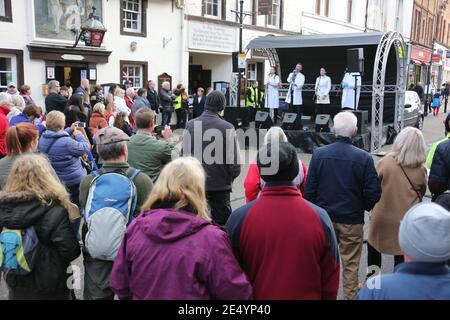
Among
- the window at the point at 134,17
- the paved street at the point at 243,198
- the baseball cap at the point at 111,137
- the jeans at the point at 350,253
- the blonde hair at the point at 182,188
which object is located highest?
the window at the point at 134,17

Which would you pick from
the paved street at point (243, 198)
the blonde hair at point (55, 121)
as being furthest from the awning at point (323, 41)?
the blonde hair at point (55, 121)

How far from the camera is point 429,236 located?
1931 millimetres

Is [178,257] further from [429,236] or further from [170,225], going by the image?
[429,236]

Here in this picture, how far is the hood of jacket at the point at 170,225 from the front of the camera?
85.0 inches

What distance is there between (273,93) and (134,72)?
16.8 ft

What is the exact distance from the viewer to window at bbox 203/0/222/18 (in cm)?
1902

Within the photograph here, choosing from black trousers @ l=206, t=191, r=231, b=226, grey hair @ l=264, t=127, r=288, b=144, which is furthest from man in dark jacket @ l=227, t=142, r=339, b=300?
black trousers @ l=206, t=191, r=231, b=226

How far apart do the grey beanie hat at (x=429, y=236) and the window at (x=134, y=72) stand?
48.1 feet

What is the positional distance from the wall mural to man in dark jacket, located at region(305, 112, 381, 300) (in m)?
11.3

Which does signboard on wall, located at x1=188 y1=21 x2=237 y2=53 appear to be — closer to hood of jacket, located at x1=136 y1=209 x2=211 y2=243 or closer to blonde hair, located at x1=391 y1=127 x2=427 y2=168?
blonde hair, located at x1=391 y1=127 x2=427 y2=168

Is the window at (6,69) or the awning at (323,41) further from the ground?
the awning at (323,41)

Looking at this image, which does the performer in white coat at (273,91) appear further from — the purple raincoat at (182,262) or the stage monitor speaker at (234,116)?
the purple raincoat at (182,262)

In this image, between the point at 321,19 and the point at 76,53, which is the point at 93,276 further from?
the point at 321,19
